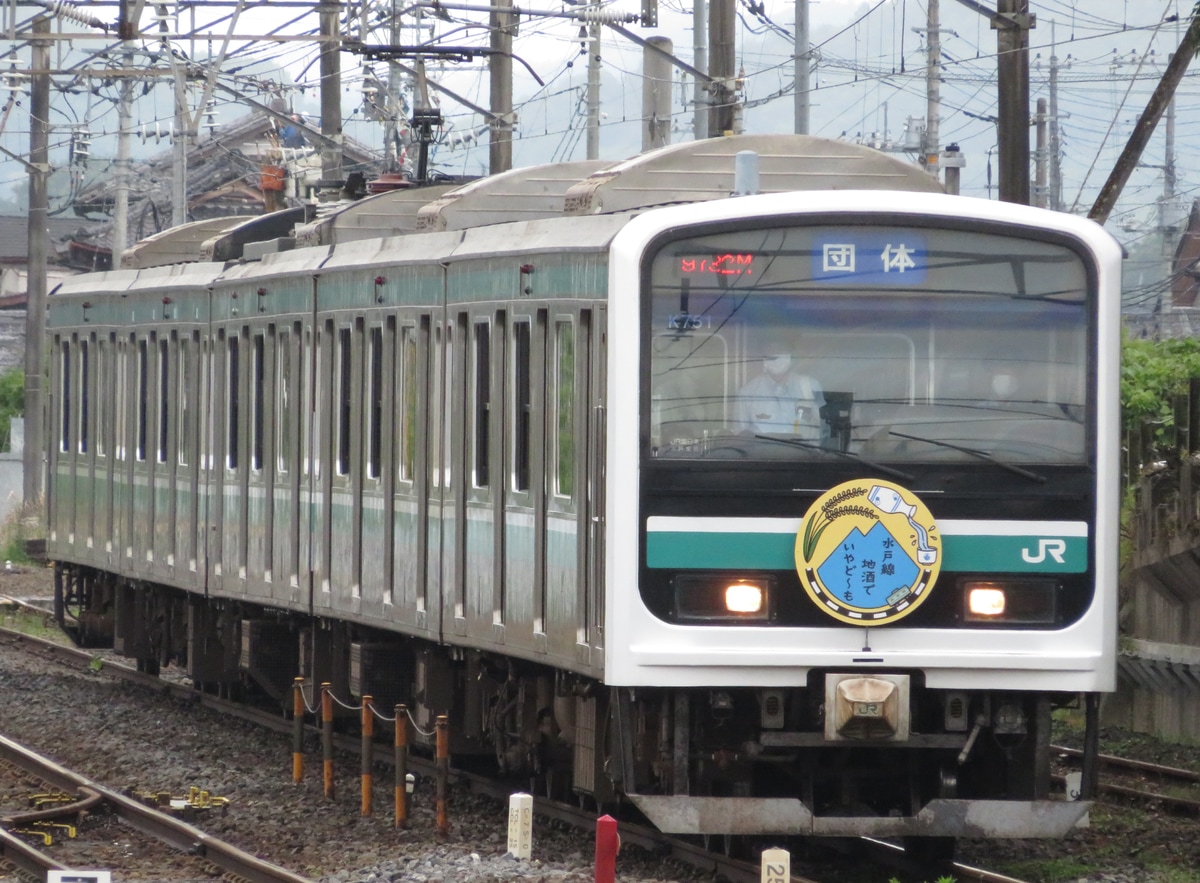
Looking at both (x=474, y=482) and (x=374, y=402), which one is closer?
(x=474, y=482)

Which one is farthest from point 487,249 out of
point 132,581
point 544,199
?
point 132,581

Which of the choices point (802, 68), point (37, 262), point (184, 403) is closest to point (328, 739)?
point (184, 403)

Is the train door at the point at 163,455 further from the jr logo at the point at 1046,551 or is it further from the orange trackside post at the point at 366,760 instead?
the jr logo at the point at 1046,551

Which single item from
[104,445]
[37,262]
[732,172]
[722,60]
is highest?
[722,60]

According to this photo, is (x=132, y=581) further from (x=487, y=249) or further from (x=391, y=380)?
(x=487, y=249)

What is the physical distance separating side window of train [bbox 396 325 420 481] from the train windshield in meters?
2.98

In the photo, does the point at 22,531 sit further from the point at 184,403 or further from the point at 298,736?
the point at 298,736

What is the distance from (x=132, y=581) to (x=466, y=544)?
7.39 m

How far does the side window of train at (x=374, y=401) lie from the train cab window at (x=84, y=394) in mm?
6498

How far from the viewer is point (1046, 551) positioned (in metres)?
9.37

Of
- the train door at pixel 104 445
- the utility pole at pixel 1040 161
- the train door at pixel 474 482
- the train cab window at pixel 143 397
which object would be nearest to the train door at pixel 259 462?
the train cab window at pixel 143 397

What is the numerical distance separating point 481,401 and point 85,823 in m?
A: 3.02

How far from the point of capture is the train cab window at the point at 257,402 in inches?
572

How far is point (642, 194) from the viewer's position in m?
10.7
